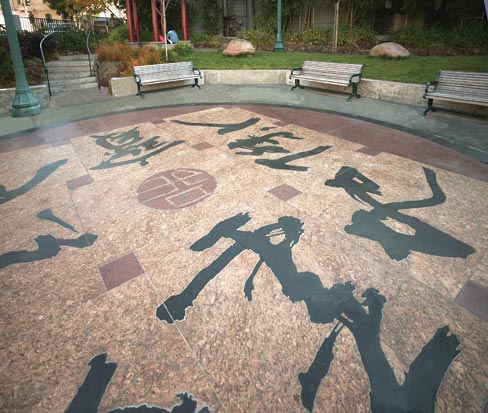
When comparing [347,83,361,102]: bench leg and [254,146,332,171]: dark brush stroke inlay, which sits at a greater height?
[347,83,361,102]: bench leg

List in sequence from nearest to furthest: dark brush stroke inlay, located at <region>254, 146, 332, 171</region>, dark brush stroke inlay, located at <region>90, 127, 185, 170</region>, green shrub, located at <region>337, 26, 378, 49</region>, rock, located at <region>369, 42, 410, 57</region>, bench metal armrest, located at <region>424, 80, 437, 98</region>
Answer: dark brush stroke inlay, located at <region>254, 146, 332, 171</region> → dark brush stroke inlay, located at <region>90, 127, 185, 170</region> → bench metal armrest, located at <region>424, 80, 437, 98</region> → rock, located at <region>369, 42, 410, 57</region> → green shrub, located at <region>337, 26, 378, 49</region>

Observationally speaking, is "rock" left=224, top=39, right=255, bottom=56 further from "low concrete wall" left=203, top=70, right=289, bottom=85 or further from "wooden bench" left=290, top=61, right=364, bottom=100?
"wooden bench" left=290, top=61, right=364, bottom=100

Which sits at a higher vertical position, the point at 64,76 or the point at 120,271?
the point at 64,76

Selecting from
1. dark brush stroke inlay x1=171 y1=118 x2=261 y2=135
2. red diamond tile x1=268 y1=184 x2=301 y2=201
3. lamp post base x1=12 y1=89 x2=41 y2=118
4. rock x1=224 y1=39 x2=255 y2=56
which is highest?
rock x1=224 y1=39 x2=255 y2=56

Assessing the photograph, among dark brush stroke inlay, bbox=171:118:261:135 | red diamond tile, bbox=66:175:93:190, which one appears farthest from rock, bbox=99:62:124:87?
red diamond tile, bbox=66:175:93:190

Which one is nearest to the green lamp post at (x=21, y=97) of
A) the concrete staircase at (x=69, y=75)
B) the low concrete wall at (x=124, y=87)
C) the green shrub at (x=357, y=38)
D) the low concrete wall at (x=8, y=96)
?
the low concrete wall at (x=8, y=96)

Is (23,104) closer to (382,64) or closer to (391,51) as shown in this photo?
(382,64)

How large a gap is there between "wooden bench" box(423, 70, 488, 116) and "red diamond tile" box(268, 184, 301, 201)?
4.85m

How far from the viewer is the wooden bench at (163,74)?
9092 mm

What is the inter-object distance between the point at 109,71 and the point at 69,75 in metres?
1.98

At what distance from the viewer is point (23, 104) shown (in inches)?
296

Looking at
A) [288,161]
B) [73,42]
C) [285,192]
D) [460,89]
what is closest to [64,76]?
[73,42]

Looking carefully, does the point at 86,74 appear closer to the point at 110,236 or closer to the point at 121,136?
the point at 121,136

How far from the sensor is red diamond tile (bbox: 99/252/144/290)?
260 cm
